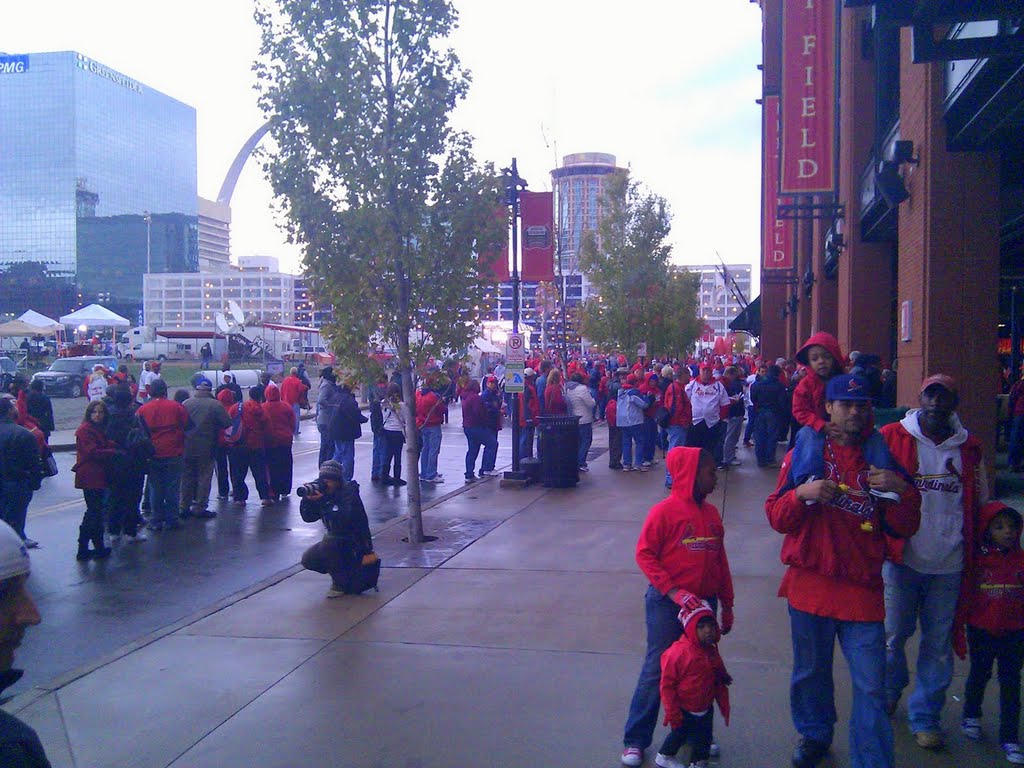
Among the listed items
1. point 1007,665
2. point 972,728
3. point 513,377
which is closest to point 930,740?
point 972,728

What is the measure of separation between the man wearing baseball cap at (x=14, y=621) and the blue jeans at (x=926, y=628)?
3.91 m

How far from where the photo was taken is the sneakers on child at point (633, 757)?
4539 millimetres

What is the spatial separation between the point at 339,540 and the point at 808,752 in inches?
183

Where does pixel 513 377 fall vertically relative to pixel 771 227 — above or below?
below

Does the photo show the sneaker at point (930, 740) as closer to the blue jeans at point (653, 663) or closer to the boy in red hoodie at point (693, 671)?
the boy in red hoodie at point (693, 671)

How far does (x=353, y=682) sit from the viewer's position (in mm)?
5914

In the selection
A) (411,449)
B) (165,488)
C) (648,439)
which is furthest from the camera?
(648,439)

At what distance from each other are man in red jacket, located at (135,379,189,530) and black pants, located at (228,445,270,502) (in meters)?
1.62

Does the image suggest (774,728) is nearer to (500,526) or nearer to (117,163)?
(500,526)

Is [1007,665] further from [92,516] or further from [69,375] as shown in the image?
[69,375]

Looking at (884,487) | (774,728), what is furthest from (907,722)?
(884,487)

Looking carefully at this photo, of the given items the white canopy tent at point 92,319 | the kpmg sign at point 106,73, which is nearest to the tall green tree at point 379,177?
the white canopy tent at point 92,319

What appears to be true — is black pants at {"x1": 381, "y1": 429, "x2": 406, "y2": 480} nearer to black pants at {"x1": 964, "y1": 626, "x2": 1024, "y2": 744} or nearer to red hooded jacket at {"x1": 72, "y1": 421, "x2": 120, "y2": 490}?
red hooded jacket at {"x1": 72, "y1": 421, "x2": 120, "y2": 490}

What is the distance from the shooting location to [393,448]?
614 inches
